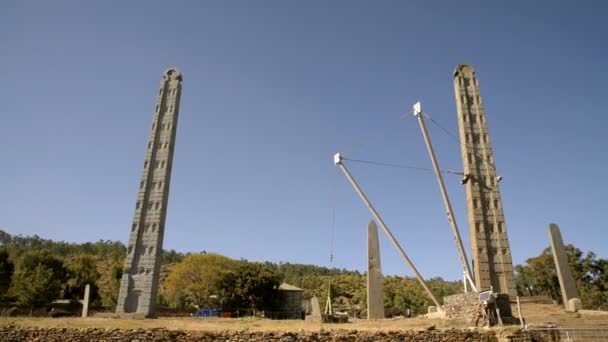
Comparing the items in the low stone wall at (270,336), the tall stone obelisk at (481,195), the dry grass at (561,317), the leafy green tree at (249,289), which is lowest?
the low stone wall at (270,336)

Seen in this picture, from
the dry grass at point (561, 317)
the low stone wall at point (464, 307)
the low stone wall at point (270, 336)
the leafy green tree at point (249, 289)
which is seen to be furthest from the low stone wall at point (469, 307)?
the leafy green tree at point (249, 289)

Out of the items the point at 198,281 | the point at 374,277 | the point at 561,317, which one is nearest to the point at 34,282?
the point at 198,281

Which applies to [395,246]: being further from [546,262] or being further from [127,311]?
[546,262]

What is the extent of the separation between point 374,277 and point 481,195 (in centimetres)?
1004

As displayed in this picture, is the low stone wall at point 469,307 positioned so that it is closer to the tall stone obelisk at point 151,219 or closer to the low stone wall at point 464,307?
the low stone wall at point 464,307

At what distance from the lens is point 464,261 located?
83.6 ft

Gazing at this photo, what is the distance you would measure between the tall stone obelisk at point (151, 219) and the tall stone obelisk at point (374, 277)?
62.3 feet

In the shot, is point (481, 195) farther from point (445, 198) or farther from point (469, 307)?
point (469, 307)

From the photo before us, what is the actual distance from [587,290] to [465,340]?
35.9m

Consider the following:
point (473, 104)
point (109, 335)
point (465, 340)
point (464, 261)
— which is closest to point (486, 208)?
point (464, 261)

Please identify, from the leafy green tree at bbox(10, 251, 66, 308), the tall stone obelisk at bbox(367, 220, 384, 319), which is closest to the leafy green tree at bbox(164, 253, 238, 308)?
the leafy green tree at bbox(10, 251, 66, 308)

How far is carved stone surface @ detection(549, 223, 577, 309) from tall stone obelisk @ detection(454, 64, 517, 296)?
3105 millimetres

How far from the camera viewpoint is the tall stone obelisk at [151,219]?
35.8 metres

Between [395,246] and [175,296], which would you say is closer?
[395,246]
